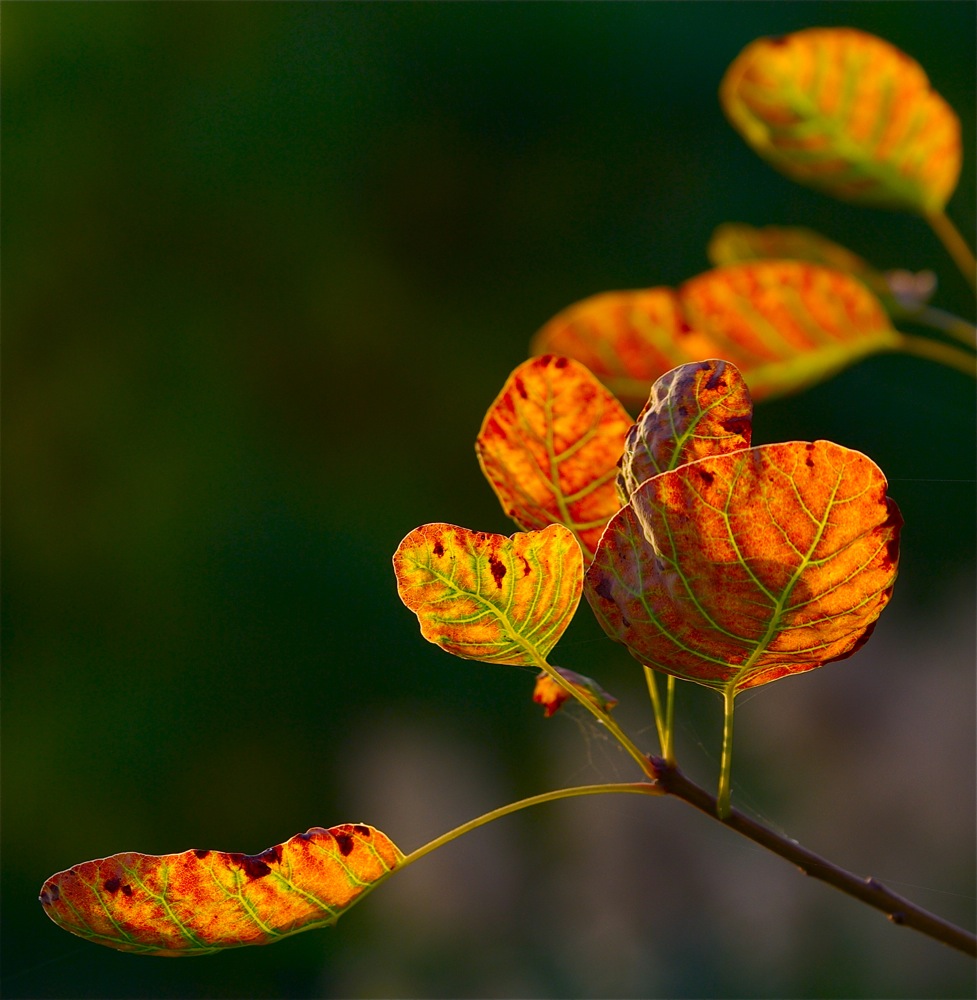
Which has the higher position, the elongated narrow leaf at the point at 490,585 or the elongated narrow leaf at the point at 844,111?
the elongated narrow leaf at the point at 844,111

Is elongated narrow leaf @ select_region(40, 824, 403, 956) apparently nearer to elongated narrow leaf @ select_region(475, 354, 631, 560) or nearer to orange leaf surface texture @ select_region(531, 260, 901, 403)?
elongated narrow leaf @ select_region(475, 354, 631, 560)

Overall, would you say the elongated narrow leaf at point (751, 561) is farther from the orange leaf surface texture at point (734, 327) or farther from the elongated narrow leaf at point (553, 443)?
the orange leaf surface texture at point (734, 327)

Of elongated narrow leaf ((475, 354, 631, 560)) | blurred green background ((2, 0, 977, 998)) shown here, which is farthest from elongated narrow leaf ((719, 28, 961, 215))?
blurred green background ((2, 0, 977, 998))

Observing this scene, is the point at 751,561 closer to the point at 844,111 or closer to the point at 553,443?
the point at 553,443

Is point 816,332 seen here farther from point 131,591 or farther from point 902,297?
point 131,591

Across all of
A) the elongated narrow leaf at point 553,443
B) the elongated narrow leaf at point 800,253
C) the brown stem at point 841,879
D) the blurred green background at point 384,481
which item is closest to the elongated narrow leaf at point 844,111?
the elongated narrow leaf at point 800,253

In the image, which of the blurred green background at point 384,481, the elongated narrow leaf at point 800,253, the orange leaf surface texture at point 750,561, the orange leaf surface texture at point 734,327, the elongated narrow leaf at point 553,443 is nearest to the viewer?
the orange leaf surface texture at point 750,561

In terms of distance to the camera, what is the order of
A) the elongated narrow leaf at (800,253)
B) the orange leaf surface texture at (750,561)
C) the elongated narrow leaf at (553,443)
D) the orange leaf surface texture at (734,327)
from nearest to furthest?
the orange leaf surface texture at (750,561), the elongated narrow leaf at (553,443), the orange leaf surface texture at (734,327), the elongated narrow leaf at (800,253)
